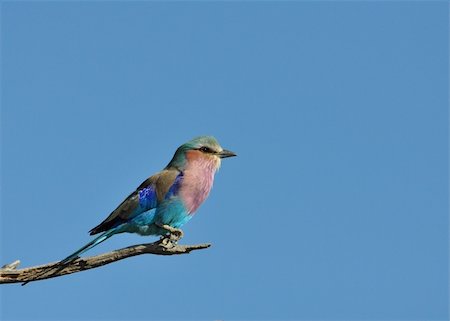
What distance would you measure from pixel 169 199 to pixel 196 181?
12.5 inches

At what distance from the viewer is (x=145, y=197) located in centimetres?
699

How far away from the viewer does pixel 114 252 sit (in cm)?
603

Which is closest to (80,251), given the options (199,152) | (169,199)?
(169,199)

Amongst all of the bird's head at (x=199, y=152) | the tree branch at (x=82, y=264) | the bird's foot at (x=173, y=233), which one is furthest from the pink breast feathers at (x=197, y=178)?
the tree branch at (x=82, y=264)

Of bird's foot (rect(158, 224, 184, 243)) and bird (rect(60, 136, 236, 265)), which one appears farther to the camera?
bird (rect(60, 136, 236, 265))

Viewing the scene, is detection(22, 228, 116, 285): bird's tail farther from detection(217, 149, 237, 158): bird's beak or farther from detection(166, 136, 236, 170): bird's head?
detection(217, 149, 237, 158): bird's beak

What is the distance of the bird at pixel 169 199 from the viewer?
6.89 meters

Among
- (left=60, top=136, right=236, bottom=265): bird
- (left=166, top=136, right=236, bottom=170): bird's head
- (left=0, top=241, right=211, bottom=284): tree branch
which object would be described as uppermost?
(left=166, top=136, right=236, bottom=170): bird's head

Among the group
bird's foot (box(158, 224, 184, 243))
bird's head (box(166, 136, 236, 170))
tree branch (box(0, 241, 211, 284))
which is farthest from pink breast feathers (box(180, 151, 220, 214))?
tree branch (box(0, 241, 211, 284))

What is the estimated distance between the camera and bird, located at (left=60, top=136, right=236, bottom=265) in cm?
689

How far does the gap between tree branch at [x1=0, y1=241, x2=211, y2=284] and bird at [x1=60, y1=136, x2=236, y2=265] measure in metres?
0.43

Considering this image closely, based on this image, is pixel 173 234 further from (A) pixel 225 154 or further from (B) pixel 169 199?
(A) pixel 225 154

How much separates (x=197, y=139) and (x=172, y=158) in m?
0.34

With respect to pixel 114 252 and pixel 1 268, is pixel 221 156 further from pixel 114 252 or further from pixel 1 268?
pixel 1 268
